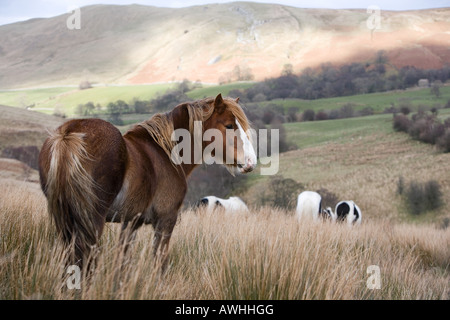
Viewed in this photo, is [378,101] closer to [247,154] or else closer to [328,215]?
[328,215]

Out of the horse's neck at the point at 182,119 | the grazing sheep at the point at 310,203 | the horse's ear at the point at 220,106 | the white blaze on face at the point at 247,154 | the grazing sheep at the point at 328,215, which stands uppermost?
the horse's ear at the point at 220,106

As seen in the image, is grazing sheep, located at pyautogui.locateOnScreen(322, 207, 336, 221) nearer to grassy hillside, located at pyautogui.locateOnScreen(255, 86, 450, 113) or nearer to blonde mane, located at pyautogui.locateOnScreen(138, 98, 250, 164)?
blonde mane, located at pyautogui.locateOnScreen(138, 98, 250, 164)

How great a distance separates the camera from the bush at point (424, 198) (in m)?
37.8

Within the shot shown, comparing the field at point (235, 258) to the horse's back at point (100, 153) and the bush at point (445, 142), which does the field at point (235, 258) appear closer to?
the horse's back at point (100, 153)

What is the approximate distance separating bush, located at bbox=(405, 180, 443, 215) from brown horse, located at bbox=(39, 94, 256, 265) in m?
38.3

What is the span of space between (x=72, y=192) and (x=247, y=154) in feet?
5.46

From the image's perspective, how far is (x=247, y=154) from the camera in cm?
391

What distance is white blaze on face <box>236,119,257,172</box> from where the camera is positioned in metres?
3.90

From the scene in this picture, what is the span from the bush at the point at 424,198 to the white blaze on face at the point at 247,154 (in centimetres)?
3825

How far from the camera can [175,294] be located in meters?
3.15

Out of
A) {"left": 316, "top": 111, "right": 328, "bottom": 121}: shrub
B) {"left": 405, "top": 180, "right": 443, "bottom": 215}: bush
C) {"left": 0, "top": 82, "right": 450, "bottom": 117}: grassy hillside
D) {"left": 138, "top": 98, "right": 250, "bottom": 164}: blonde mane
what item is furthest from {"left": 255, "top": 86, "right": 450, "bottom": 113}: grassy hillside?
{"left": 138, "top": 98, "right": 250, "bottom": 164}: blonde mane

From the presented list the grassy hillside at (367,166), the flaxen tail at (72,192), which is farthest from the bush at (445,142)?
the flaxen tail at (72,192)

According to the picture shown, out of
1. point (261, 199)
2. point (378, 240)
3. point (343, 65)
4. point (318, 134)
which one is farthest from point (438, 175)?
point (343, 65)

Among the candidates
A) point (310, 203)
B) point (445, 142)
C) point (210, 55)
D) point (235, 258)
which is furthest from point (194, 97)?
point (210, 55)
